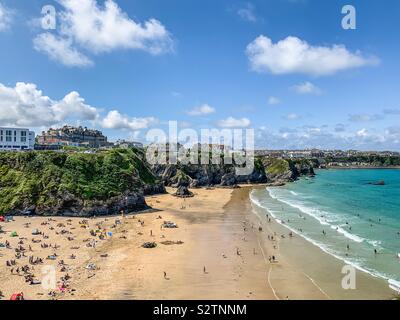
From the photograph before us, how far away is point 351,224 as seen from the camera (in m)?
61.6

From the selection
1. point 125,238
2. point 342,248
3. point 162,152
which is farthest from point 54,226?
point 162,152

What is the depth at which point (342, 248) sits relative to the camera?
4625 centimetres

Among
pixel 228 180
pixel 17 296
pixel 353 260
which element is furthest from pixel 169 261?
pixel 228 180

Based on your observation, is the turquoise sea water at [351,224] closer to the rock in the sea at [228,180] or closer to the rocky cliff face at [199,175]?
the rock in the sea at [228,180]

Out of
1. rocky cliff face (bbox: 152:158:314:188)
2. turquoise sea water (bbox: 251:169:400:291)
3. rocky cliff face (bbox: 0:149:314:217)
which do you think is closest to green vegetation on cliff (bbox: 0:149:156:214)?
rocky cliff face (bbox: 0:149:314:217)

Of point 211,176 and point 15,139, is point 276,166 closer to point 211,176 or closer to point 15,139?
point 211,176

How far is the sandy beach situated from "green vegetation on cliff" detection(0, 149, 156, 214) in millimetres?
6100

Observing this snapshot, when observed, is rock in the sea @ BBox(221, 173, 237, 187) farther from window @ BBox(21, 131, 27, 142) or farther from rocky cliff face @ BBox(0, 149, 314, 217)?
window @ BBox(21, 131, 27, 142)

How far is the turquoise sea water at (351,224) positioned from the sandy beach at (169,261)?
2868mm

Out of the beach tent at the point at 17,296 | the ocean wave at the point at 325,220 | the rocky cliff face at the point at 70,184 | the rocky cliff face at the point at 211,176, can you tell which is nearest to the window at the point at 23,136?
the rocky cliff face at the point at 70,184

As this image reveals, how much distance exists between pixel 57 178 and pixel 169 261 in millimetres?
38536

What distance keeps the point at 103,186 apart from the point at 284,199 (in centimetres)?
4550
